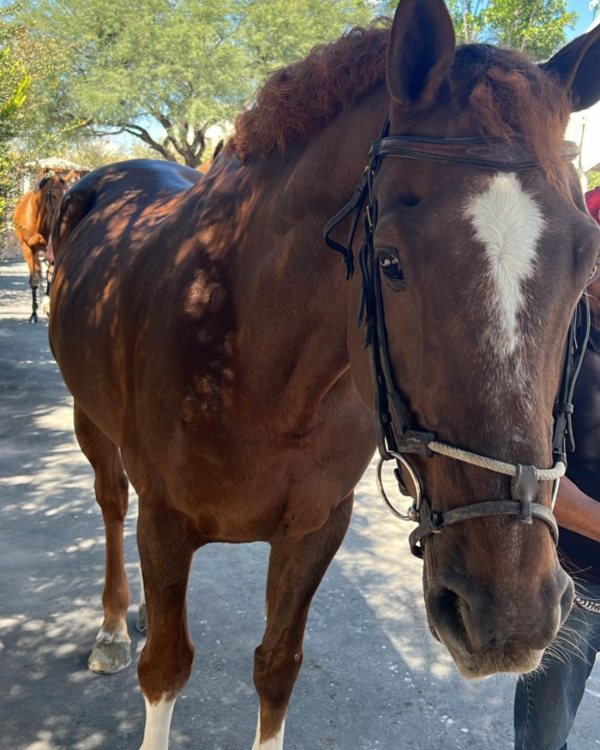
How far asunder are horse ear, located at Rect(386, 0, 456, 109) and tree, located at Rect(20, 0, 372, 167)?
19.3m

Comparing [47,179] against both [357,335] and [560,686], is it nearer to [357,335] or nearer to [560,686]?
[357,335]

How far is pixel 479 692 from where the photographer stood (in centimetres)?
319

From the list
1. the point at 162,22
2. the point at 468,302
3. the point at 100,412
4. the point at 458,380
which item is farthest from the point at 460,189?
the point at 162,22

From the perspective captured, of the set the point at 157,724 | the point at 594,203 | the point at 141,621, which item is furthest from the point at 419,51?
the point at 141,621

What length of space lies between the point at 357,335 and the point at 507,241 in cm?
45

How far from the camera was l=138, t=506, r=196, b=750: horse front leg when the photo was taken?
7.35ft

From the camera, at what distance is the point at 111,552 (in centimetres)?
345

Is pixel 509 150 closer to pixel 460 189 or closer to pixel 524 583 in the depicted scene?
pixel 460 189

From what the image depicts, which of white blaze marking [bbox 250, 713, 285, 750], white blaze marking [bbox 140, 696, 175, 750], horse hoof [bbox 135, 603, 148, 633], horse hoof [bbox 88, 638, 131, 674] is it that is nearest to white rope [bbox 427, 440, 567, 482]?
white blaze marking [bbox 140, 696, 175, 750]

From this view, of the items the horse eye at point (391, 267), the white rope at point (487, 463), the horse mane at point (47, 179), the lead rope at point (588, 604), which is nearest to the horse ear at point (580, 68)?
the horse eye at point (391, 267)

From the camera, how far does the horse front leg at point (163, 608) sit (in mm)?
2240

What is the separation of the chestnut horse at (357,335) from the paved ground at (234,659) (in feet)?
1.62

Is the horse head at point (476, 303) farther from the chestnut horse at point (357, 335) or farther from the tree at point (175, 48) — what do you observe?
the tree at point (175, 48)

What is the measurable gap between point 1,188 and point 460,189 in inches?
300
